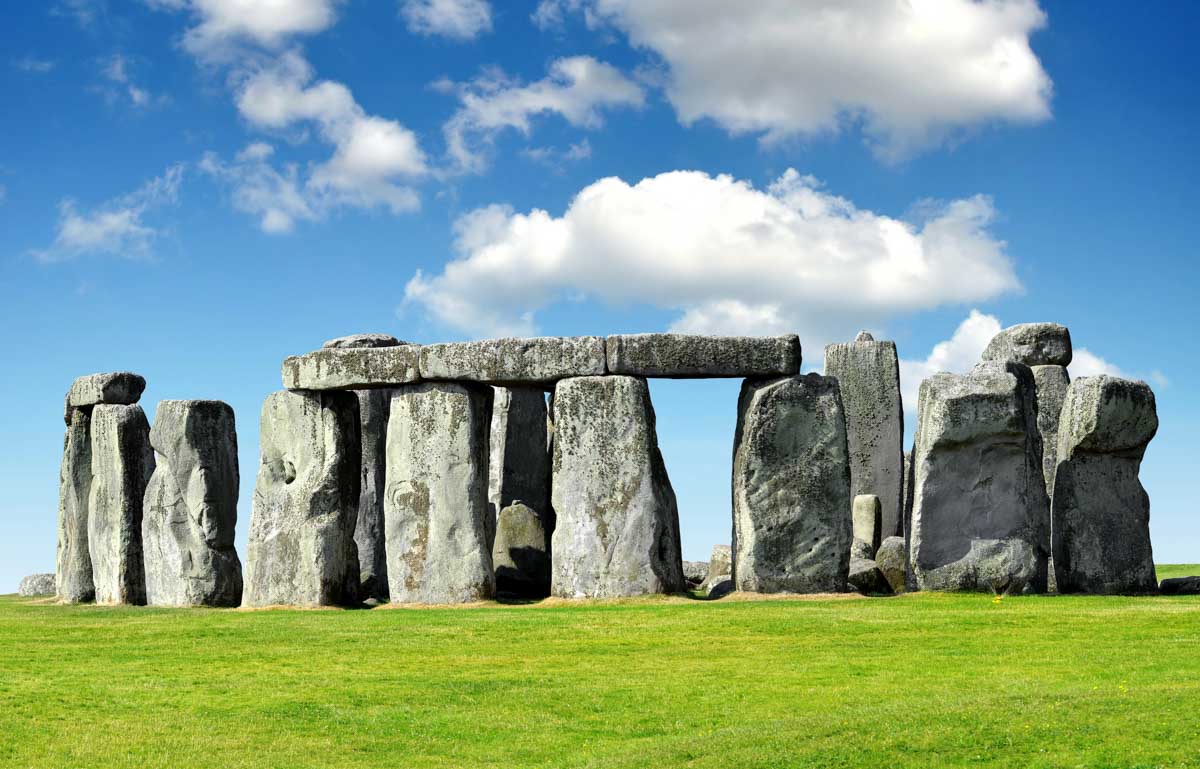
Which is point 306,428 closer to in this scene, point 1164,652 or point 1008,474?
point 1008,474

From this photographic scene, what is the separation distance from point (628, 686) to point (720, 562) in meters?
12.3

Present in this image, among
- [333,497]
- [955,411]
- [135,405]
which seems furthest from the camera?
[135,405]

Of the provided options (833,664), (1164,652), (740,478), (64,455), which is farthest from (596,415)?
(64,455)

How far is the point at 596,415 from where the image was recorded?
802 inches

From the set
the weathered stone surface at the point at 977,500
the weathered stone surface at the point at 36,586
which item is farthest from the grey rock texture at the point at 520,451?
the weathered stone surface at the point at 36,586

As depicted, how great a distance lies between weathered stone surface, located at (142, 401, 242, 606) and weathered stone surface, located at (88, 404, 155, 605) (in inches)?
36.5

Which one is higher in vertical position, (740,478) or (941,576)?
(740,478)

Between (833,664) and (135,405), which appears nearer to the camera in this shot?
(833,664)

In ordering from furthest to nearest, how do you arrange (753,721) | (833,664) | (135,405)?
(135,405) → (833,664) → (753,721)

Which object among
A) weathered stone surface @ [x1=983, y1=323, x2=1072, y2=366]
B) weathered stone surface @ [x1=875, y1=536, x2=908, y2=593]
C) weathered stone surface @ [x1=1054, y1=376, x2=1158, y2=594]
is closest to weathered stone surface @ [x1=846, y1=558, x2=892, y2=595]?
weathered stone surface @ [x1=875, y1=536, x2=908, y2=593]

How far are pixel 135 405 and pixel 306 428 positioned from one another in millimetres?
3716

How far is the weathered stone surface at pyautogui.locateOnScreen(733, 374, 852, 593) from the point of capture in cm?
2038

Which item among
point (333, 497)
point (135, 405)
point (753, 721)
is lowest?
point (753, 721)

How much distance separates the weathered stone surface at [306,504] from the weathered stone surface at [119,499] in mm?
2479
